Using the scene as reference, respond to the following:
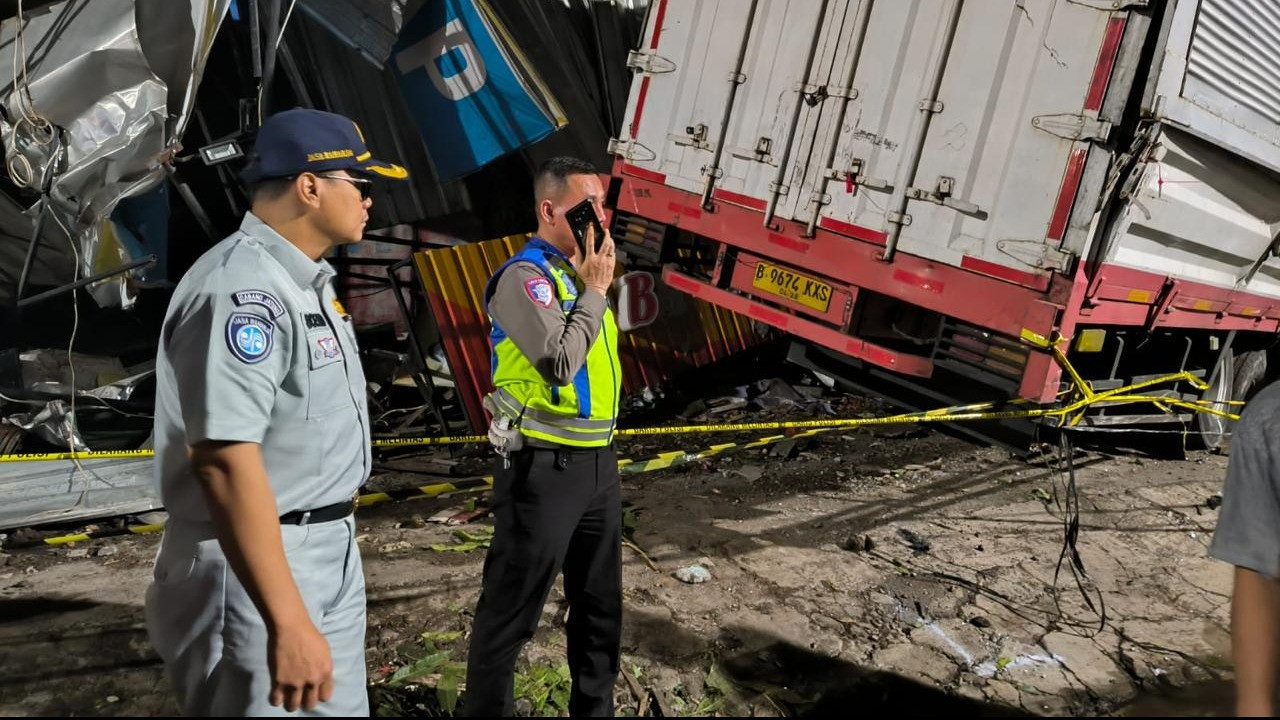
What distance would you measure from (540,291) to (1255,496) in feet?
5.88

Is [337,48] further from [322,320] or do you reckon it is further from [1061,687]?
[1061,687]

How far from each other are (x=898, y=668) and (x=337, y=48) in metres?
6.35

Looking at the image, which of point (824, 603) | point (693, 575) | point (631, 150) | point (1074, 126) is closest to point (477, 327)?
point (631, 150)

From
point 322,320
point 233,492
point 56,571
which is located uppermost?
point 322,320

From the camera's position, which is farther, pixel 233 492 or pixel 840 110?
pixel 840 110

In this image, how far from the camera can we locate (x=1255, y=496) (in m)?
1.43

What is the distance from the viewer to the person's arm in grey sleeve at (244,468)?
1489 mm

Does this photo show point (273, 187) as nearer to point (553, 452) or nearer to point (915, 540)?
point (553, 452)

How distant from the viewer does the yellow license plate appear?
521 centimetres

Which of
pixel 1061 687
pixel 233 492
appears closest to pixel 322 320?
pixel 233 492

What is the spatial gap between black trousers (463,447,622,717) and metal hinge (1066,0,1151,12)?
135 inches

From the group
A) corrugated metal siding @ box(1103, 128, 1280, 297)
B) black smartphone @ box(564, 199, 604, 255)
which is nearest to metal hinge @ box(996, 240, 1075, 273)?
corrugated metal siding @ box(1103, 128, 1280, 297)

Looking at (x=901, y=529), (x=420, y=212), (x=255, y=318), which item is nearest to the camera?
(x=255, y=318)

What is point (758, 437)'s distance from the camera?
22.1 feet
